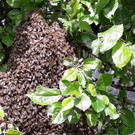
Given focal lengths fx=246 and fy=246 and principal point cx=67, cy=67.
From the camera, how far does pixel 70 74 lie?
91 cm

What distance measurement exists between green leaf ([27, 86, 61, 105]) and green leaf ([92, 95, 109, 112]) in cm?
13

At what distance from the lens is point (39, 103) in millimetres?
857

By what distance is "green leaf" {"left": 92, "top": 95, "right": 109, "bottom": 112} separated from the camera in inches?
34.1

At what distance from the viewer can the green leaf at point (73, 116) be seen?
89 centimetres

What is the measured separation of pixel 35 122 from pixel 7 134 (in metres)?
0.18

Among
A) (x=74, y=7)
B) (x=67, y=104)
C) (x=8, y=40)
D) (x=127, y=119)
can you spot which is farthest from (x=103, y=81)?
(x=8, y=40)

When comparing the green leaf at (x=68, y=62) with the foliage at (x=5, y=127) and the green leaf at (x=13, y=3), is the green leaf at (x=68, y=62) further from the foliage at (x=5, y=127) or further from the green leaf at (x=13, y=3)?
the green leaf at (x=13, y=3)

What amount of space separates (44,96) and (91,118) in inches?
7.6

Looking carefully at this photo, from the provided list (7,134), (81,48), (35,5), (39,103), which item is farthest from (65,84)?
(35,5)

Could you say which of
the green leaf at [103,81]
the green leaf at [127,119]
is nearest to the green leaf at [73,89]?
the green leaf at [103,81]

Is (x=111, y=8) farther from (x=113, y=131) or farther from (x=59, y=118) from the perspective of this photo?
(x=113, y=131)

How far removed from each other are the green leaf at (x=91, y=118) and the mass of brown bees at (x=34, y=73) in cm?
7

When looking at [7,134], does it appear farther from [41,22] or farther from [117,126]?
[117,126]

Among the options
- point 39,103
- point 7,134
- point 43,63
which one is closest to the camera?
point 7,134
